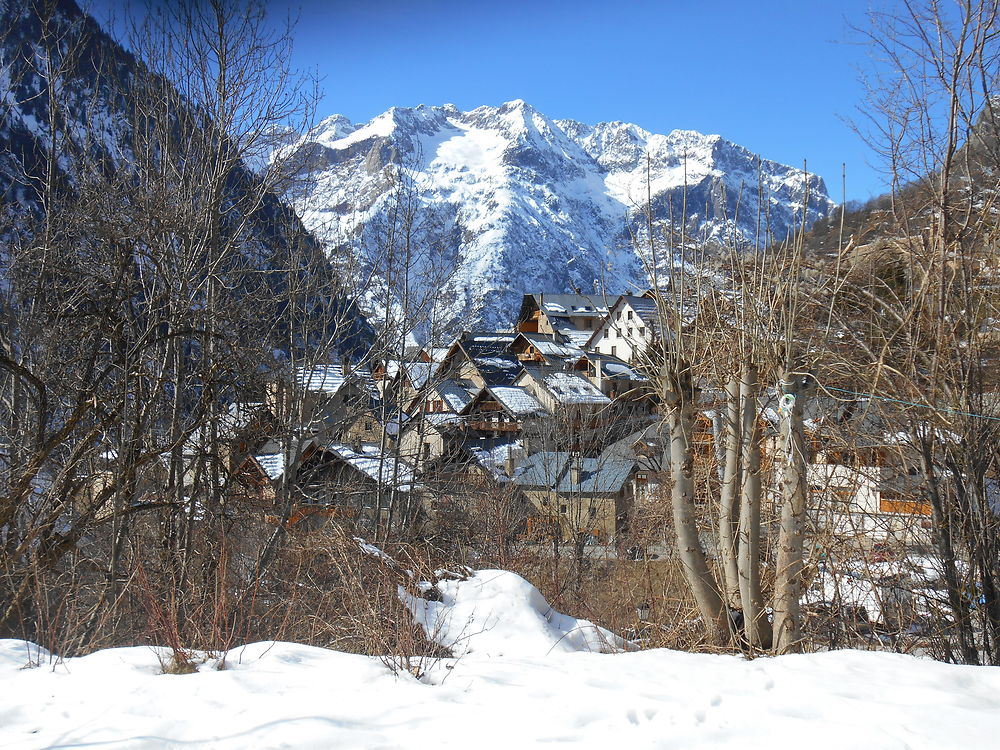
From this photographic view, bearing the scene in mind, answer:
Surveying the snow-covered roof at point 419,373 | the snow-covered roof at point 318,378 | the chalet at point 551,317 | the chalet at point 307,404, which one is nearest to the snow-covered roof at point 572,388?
the snow-covered roof at point 419,373

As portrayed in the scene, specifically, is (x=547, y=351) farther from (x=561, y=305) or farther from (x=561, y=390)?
(x=561, y=305)

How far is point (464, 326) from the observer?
18.5 m

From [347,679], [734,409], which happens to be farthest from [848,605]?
[347,679]

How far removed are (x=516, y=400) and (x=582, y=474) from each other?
10632 mm

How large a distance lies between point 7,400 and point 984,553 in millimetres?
12320

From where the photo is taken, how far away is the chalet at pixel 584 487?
25.6 m

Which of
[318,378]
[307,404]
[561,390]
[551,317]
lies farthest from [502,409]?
[551,317]

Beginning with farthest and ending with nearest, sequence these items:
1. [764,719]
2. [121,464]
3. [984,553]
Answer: [121,464] < [984,553] < [764,719]

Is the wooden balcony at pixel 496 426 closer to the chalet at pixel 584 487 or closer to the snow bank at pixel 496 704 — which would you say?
the chalet at pixel 584 487

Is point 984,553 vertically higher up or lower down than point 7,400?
lower down

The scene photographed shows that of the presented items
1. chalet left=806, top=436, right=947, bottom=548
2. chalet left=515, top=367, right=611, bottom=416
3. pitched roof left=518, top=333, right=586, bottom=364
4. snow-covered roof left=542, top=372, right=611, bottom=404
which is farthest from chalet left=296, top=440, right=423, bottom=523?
pitched roof left=518, top=333, right=586, bottom=364

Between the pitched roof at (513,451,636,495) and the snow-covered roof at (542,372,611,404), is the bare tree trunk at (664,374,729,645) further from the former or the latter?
the snow-covered roof at (542,372,611,404)

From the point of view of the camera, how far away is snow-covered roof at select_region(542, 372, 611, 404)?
106ft

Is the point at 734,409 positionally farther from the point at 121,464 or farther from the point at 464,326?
the point at 464,326
